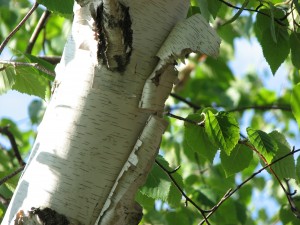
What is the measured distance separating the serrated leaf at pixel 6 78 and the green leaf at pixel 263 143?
51cm

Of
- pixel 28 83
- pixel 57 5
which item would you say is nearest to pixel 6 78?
pixel 28 83

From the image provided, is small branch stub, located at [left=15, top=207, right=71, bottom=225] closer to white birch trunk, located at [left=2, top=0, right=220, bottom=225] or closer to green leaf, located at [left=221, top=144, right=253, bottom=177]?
white birch trunk, located at [left=2, top=0, right=220, bottom=225]

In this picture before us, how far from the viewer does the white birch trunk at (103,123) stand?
100 cm

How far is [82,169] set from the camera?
997mm

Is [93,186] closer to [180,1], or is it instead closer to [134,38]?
[134,38]

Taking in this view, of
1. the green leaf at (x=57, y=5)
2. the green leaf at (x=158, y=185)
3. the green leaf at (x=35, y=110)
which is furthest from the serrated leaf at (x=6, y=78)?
the green leaf at (x=35, y=110)

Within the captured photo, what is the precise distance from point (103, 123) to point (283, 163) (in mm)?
605

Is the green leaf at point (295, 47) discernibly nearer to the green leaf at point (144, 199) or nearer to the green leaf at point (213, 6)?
the green leaf at point (213, 6)

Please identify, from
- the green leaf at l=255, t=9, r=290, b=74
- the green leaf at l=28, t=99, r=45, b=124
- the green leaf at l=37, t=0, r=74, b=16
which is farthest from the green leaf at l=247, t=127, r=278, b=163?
the green leaf at l=28, t=99, r=45, b=124

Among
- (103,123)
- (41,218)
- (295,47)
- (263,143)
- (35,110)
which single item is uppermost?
(35,110)

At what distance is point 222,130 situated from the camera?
1.31 meters

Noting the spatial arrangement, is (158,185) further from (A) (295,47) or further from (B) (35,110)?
(B) (35,110)

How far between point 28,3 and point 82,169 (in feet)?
7.53

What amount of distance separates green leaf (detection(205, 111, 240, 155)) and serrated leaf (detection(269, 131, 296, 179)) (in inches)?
7.6
